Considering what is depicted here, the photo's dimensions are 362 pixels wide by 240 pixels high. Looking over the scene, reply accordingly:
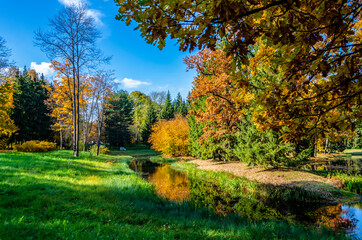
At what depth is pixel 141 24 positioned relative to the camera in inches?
71.0

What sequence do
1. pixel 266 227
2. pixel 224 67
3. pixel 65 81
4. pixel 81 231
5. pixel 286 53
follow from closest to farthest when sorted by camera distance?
pixel 286 53 → pixel 81 231 → pixel 266 227 → pixel 224 67 → pixel 65 81

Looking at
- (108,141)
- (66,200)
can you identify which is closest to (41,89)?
(108,141)

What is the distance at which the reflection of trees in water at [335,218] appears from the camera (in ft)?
18.7

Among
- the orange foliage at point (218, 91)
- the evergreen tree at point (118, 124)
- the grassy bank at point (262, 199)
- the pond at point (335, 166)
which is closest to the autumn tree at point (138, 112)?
the evergreen tree at point (118, 124)

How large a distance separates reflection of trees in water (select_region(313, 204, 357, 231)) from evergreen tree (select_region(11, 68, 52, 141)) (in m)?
29.0

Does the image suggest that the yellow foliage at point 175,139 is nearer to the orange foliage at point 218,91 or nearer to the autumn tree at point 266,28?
the orange foliage at point 218,91

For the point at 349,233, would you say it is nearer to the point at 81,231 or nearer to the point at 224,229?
the point at 224,229

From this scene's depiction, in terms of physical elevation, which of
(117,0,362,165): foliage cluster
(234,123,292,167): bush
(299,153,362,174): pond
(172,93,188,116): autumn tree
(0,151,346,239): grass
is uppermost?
(172,93,188,116): autumn tree

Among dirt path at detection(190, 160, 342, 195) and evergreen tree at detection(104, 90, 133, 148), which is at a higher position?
evergreen tree at detection(104, 90, 133, 148)

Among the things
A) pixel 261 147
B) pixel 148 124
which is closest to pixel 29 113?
pixel 148 124

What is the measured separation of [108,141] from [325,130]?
4367cm

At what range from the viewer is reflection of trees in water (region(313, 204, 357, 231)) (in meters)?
5.71

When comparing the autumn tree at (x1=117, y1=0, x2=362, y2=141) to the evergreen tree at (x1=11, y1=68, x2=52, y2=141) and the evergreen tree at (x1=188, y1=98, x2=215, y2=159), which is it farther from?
the evergreen tree at (x1=11, y1=68, x2=52, y2=141)

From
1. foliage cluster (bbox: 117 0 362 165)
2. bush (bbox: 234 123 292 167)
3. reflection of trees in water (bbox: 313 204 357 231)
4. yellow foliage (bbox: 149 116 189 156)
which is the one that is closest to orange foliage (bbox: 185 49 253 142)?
bush (bbox: 234 123 292 167)
